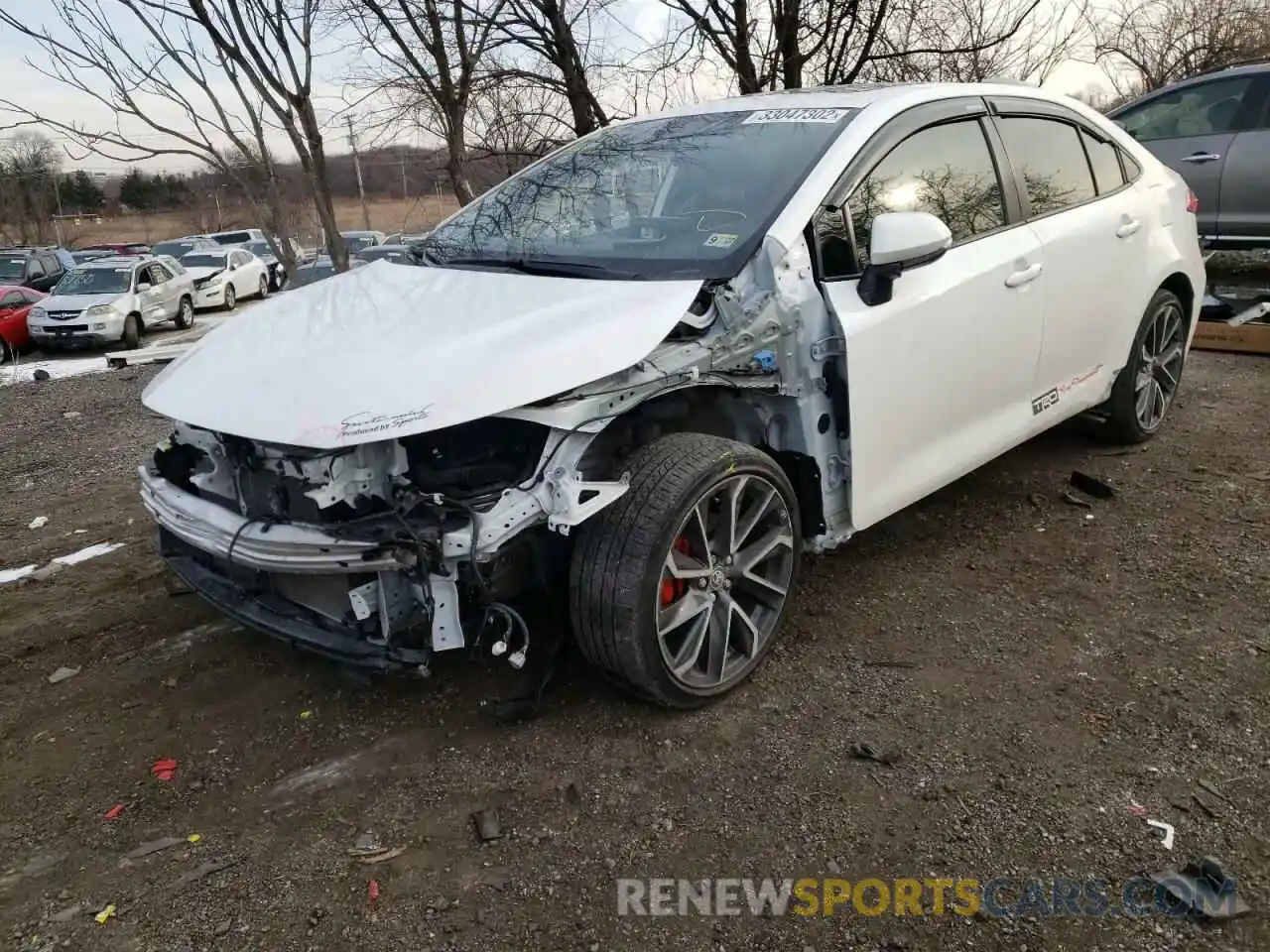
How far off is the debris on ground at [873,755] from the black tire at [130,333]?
17465 millimetres

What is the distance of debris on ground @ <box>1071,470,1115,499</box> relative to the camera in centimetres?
435

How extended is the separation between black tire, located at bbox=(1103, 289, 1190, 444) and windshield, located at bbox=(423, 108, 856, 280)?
2.22m

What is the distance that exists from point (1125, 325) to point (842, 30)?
479cm

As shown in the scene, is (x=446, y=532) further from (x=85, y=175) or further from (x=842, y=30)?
(x=85, y=175)

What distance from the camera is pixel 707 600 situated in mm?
2834

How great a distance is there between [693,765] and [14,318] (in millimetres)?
17998

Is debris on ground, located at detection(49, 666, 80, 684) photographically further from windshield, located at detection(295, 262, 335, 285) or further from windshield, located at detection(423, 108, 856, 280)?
windshield, located at detection(295, 262, 335, 285)

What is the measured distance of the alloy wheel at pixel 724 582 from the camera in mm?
2764

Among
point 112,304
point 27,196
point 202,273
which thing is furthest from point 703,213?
point 27,196

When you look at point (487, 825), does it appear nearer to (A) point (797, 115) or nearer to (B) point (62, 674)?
(B) point (62, 674)

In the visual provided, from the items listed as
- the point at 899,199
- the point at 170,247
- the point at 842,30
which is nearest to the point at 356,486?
the point at 899,199

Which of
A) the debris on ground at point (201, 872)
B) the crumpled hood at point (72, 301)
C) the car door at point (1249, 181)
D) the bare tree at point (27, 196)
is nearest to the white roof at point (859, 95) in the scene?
the debris on ground at point (201, 872)

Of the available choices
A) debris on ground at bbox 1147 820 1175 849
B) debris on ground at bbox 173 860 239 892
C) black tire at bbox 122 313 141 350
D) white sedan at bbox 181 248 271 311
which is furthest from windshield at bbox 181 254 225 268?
debris on ground at bbox 1147 820 1175 849

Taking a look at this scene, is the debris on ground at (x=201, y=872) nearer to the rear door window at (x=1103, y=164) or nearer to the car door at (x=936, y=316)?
the car door at (x=936, y=316)
